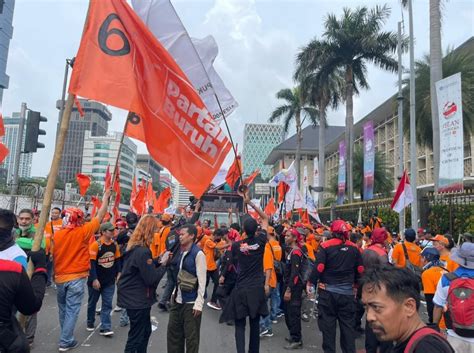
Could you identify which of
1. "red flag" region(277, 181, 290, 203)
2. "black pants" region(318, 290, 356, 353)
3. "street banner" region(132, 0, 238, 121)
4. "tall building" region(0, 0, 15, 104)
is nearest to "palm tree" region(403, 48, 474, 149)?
"red flag" region(277, 181, 290, 203)

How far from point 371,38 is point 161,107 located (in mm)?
26491

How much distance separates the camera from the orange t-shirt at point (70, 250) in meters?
5.28

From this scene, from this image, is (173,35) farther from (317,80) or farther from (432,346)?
(317,80)

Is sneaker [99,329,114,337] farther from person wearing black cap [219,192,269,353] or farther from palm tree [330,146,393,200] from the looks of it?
palm tree [330,146,393,200]

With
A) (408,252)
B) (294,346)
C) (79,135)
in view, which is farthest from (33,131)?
(79,135)

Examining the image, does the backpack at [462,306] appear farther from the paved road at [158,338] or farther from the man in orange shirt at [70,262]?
the man in orange shirt at [70,262]

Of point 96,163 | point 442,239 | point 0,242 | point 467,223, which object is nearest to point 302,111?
point 467,223

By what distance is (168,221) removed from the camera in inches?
357

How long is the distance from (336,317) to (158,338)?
2899 mm

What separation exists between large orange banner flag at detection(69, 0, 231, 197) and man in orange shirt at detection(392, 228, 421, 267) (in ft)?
13.9

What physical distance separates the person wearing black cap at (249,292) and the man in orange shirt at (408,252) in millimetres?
2998

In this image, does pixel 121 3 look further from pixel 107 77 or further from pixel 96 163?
pixel 96 163

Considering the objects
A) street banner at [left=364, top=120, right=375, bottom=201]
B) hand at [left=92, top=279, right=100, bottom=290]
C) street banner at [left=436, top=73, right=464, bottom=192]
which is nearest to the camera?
hand at [left=92, top=279, right=100, bottom=290]

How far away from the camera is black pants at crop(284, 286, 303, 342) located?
6.10m
